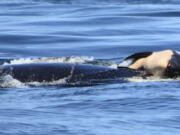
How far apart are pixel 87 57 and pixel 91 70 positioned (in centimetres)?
308

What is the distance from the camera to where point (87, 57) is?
14.1 meters

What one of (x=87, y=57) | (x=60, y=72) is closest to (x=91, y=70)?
(x=60, y=72)

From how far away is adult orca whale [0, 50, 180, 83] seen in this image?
10.7 metres

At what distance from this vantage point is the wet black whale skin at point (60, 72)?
35.1ft

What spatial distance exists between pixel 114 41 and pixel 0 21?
211 inches

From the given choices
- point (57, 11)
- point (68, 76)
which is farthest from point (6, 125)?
point (57, 11)

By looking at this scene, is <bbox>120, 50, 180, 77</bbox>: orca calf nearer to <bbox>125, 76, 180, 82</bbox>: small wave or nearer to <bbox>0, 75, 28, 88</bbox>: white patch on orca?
<bbox>125, 76, 180, 82</bbox>: small wave

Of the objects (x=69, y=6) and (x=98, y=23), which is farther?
(x=69, y=6)

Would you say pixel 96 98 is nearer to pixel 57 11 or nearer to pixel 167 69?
pixel 167 69

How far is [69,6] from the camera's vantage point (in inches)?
1102

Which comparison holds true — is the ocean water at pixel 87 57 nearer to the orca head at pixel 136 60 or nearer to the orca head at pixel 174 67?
the orca head at pixel 174 67

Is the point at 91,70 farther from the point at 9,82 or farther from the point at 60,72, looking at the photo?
the point at 9,82

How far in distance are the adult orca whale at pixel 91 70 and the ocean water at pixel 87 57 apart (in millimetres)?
164

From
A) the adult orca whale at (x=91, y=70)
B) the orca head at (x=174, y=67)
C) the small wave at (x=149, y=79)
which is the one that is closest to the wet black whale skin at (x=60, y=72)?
the adult orca whale at (x=91, y=70)
